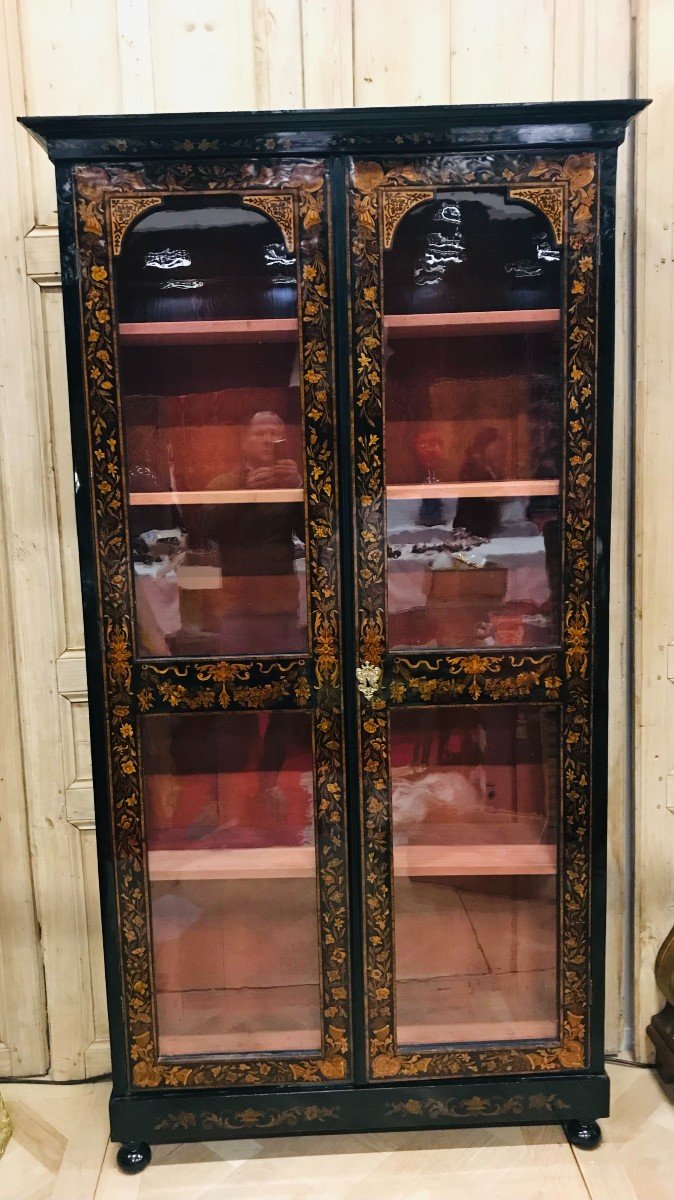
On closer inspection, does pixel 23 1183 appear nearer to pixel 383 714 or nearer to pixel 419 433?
pixel 383 714

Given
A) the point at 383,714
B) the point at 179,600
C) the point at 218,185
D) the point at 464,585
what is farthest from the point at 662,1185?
the point at 218,185

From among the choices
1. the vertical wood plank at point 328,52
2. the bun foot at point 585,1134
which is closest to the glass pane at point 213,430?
the vertical wood plank at point 328,52

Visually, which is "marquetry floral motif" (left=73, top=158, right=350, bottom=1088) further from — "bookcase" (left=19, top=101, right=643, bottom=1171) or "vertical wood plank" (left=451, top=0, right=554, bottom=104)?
"vertical wood plank" (left=451, top=0, right=554, bottom=104)

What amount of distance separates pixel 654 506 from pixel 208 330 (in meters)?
1.20

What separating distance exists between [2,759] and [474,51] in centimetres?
216

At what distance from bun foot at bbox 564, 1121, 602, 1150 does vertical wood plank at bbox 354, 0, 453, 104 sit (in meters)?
2.48

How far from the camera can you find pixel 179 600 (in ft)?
6.01

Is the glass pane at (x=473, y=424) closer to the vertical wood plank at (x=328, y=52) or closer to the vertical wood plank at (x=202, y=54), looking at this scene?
the vertical wood plank at (x=328, y=52)

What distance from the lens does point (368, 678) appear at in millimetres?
1790

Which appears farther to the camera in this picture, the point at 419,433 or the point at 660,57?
the point at 660,57

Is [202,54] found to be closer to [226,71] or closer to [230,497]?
[226,71]

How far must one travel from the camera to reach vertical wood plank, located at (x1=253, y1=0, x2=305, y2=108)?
2.04 metres

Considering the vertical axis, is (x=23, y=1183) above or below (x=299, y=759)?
below

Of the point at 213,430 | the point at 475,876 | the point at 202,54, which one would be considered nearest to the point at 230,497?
the point at 213,430
